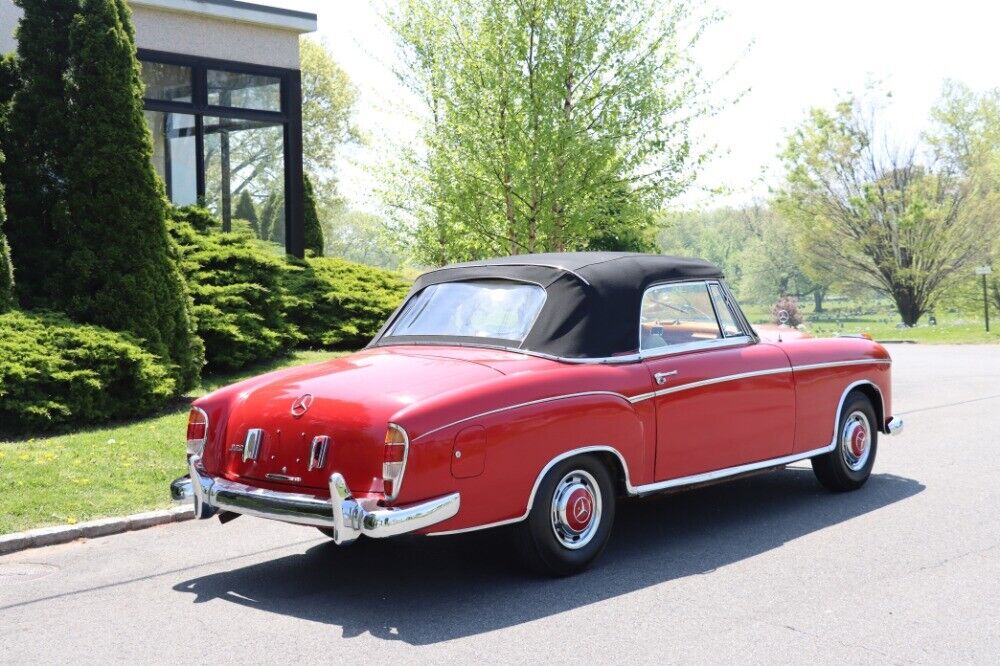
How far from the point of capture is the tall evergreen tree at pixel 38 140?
11.7 m

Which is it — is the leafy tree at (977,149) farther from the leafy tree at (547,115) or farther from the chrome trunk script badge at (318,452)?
the chrome trunk script badge at (318,452)

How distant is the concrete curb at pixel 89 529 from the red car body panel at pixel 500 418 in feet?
5.59

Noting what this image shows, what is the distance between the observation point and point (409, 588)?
5703 millimetres

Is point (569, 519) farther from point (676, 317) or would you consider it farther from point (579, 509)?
point (676, 317)

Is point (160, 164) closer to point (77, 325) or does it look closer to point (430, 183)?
point (430, 183)

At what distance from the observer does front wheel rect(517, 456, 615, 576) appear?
220 inches

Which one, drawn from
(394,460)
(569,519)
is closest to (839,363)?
(569,519)

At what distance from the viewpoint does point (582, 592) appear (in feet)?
18.1

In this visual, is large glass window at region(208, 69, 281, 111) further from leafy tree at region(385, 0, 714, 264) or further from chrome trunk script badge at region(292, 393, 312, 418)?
chrome trunk script badge at region(292, 393, 312, 418)

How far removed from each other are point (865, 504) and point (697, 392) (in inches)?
73.5

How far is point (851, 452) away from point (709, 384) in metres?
1.91

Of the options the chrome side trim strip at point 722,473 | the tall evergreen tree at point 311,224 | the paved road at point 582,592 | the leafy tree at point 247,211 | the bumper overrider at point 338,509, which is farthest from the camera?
the tall evergreen tree at point 311,224

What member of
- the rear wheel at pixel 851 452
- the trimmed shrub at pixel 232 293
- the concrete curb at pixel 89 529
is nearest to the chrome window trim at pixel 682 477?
the rear wheel at pixel 851 452

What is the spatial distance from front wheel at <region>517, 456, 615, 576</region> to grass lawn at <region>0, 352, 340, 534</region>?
11.1 ft
